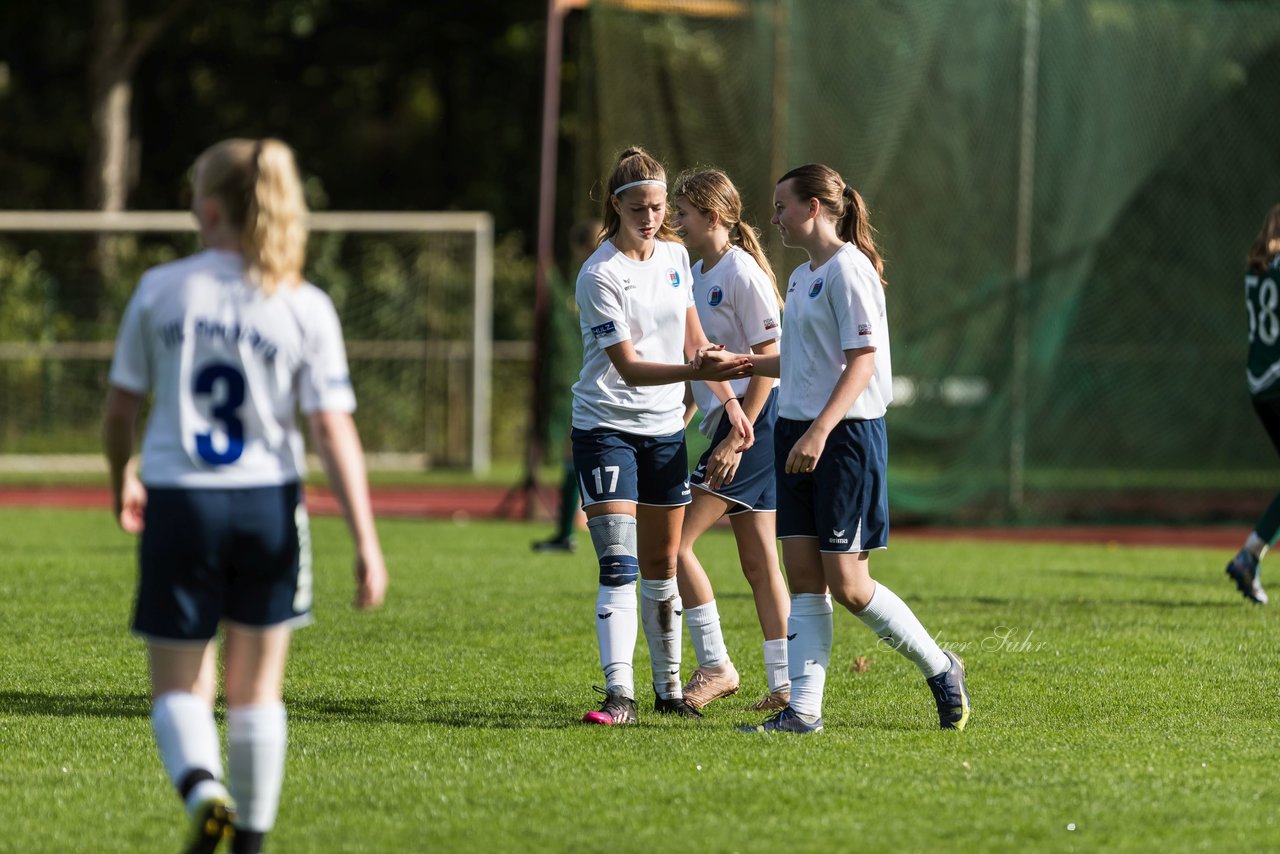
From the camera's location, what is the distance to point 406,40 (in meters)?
30.8

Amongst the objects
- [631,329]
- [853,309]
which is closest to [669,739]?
[631,329]

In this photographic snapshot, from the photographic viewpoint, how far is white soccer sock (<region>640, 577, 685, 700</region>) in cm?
646

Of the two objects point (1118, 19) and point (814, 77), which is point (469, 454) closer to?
point (814, 77)

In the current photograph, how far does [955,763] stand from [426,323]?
62.2 ft

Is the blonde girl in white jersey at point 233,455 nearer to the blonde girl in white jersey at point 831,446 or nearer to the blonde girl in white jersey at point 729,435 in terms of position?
the blonde girl in white jersey at point 831,446

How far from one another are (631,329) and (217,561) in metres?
2.60

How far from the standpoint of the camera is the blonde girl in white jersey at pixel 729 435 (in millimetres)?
6457

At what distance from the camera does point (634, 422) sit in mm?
6316

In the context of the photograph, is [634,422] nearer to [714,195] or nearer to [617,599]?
[617,599]

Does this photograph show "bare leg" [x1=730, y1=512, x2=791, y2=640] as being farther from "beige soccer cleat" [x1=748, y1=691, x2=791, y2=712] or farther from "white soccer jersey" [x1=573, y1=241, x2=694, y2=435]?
"white soccer jersey" [x1=573, y1=241, x2=694, y2=435]

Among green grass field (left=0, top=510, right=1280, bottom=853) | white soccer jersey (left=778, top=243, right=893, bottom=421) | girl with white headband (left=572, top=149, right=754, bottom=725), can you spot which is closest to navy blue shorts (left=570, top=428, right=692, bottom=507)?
girl with white headband (left=572, top=149, right=754, bottom=725)

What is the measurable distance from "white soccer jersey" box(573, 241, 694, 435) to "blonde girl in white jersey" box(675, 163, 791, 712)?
0.20 m

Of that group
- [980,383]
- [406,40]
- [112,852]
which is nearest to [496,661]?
[112,852]

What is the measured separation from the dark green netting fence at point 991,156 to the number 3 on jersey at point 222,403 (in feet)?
39.4
